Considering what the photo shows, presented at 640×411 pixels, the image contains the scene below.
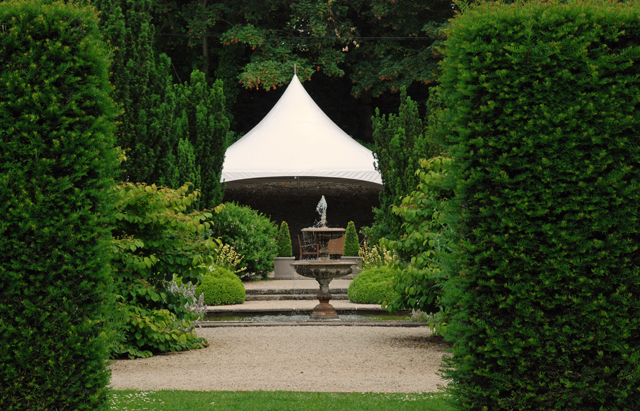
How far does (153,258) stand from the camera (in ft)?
23.1

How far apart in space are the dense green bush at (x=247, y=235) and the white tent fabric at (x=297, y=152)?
2.13m

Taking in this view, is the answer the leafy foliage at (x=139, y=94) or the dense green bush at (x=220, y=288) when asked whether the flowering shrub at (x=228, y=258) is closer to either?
the dense green bush at (x=220, y=288)

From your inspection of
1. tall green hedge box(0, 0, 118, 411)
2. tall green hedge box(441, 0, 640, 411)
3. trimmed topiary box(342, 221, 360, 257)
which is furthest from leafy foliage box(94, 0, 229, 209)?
trimmed topiary box(342, 221, 360, 257)

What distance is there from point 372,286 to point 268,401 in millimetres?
7332

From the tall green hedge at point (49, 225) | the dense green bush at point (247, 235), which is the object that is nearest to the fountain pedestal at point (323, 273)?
the dense green bush at point (247, 235)

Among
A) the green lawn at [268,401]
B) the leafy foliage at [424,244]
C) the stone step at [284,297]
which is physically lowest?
the stone step at [284,297]

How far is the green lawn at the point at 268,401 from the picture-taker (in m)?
4.78

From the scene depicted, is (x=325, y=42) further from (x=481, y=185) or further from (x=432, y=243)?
(x=481, y=185)

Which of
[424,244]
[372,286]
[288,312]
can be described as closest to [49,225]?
[424,244]

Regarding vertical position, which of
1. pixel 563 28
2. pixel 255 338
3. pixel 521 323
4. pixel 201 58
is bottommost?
pixel 255 338

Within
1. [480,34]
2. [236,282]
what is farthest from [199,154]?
[480,34]

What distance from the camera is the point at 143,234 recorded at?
7246 mm

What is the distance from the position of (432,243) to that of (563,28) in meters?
3.80

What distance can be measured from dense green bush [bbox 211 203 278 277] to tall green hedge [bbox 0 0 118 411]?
37.3 feet
